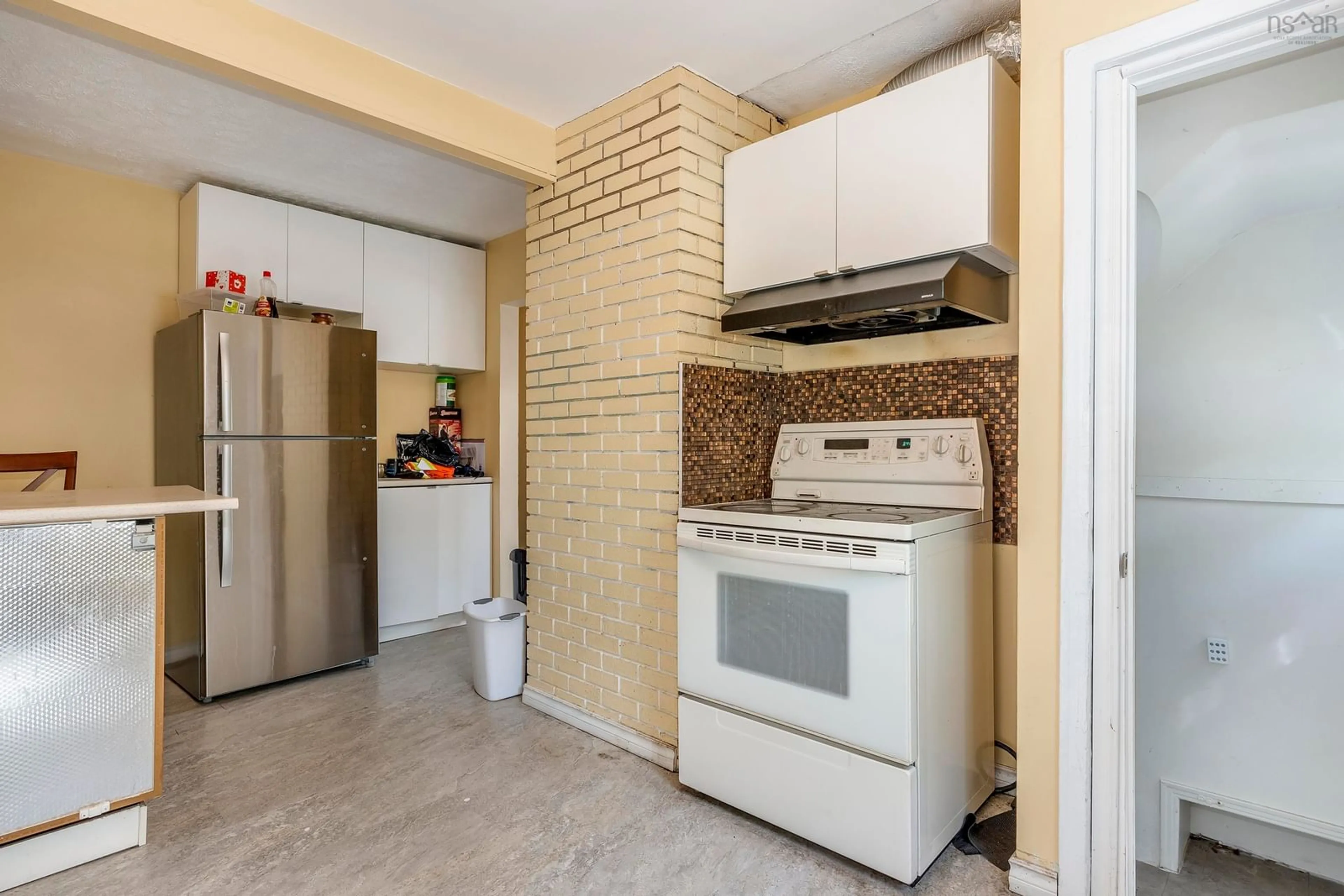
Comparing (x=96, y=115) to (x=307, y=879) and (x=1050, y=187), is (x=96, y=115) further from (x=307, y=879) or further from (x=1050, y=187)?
(x=1050, y=187)

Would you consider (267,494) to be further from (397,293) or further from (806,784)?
(806,784)

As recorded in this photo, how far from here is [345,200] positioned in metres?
3.63

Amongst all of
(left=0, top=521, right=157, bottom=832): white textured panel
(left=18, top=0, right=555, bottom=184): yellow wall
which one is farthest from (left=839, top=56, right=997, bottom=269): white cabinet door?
(left=0, top=521, right=157, bottom=832): white textured panel

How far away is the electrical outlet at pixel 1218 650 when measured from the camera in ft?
6.55

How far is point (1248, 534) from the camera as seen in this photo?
1990mm

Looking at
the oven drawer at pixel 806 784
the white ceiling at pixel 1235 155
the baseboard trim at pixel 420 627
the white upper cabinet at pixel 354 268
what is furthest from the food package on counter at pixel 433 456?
the white ceiling at pixel 1235 155

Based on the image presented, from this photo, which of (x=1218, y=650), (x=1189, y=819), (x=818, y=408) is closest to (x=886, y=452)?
(x=818, y=408)

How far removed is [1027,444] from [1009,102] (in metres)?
1.05

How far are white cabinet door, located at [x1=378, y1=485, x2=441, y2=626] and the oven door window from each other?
8.10ft

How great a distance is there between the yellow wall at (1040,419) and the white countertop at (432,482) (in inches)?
125

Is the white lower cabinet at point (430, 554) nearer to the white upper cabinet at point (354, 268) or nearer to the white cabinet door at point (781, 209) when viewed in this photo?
the white upper cabinet at point (354, 268)

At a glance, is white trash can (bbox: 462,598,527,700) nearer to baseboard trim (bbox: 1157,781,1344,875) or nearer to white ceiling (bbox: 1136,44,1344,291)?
baseboard trim (bbox: 1157,781,1344,875)

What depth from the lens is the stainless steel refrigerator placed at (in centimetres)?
297

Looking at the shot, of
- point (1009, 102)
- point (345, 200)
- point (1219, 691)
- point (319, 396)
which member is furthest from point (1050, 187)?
point (345, 200)
